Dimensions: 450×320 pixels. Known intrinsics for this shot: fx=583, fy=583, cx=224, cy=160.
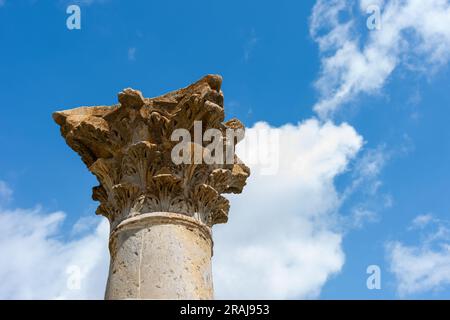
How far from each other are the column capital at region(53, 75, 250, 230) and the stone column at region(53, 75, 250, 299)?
0.05 feet

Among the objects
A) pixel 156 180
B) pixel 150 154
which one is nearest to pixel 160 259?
pixel 156 180

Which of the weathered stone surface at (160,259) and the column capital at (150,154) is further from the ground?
the column capital at (150,154)

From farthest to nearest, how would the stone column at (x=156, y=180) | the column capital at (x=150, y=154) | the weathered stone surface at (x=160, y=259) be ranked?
the column capital at (x=150, y=154), the stone column at (x=156, y=180), the weathered stone surface at (x=160, y=259)

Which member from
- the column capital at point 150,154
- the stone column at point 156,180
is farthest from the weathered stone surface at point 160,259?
the column capital at point 150,154

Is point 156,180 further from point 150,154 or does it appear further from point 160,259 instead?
point 160,259

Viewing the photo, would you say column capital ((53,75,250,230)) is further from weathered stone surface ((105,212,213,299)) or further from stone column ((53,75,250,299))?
weathered stone surface ((105,212,213,299))

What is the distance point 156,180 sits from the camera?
27.7 ft

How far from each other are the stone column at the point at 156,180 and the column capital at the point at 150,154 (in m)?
0.01

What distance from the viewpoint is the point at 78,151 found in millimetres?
9180

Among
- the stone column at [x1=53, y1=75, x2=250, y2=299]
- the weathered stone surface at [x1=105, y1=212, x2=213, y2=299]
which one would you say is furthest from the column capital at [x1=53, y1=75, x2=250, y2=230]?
the weathered stone surface at [x1=105, y1=212, x2=213, y2=299]

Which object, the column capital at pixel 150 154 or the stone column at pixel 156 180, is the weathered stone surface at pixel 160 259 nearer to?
the stone column at pixel 156 180

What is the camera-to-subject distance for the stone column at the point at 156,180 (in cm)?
768

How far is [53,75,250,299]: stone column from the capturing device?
768 centimetres
